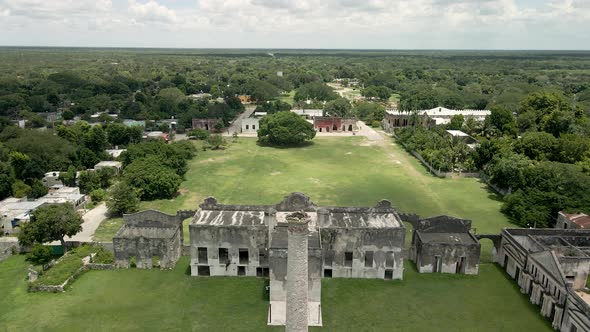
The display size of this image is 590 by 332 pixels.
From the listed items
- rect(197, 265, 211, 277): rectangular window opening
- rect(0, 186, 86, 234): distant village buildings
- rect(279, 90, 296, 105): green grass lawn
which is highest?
rect(279, 90, 296, 105): green grass lawn

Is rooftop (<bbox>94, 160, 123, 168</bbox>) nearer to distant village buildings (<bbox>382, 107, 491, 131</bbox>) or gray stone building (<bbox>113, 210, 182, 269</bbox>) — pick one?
gray stone building (<bbox>113, 210, 182, 269</bbox>)

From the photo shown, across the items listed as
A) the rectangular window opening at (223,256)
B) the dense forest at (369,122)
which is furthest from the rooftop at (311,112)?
the rectangular window opening at (223,256)

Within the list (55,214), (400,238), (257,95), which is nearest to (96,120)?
(257,95)

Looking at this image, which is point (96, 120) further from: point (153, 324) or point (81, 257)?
point (153, 324)

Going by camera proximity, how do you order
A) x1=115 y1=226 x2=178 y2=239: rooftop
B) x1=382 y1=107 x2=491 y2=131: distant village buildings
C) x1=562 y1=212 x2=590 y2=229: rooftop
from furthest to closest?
x1=382 y1=107 x2=491 y2=131: distant village buildings < x1=562 y1=212 x2=590 y2=229: rooftop < x1=115 y1=226 x2=178 y2=239: rooftop

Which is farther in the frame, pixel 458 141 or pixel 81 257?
pixel 458 141

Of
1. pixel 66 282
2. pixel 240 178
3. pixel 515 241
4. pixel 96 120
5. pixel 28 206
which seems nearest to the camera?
pixel 66 282

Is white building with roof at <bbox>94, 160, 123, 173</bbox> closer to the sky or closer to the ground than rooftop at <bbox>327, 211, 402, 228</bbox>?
closer to the ground

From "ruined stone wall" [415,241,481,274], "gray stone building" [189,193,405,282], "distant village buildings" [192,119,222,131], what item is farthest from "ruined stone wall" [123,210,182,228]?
"distant village buildings" [192,119,222,131]
